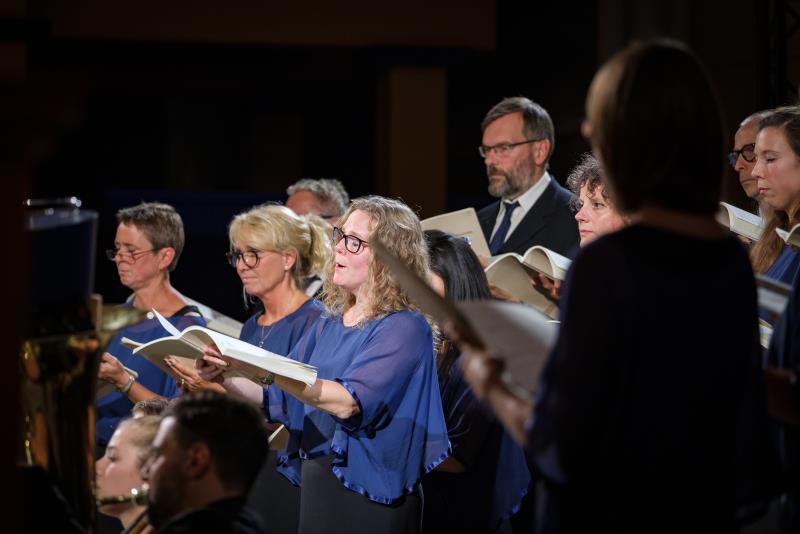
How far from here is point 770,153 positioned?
2828mm

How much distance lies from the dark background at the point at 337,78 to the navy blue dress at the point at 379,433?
4.14ft

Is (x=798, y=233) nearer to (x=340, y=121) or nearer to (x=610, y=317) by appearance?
(x=610, y=317)

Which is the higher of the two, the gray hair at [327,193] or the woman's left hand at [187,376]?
the gray hair at [327,193]

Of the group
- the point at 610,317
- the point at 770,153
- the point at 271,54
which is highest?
the point at 271,54

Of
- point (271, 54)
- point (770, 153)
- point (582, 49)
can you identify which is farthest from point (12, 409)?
point (582, 49)

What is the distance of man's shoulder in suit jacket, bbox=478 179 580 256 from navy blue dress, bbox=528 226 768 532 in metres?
2.63

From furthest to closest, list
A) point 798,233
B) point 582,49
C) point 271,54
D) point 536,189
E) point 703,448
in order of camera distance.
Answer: point 582,49 < point 271,54 < point 536,189 < point 798,233 < point 703,448

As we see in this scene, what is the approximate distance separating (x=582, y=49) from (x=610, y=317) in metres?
8.60

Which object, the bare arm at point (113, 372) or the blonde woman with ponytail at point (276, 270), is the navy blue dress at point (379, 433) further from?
the bare arm at point (113, 372)

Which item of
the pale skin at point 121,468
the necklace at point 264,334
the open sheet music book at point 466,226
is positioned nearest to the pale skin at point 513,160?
the open sheet music book at point 466,226

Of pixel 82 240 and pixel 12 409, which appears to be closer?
pixel 12 409

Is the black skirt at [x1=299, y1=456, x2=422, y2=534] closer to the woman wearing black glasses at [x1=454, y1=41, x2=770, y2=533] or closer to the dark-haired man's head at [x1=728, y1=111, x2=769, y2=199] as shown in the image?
the woman wearing black glasses at [x1=454, y1=41, x2=770, y2=533]

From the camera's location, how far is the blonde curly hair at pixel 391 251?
2.98m

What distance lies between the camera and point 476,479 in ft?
10.6
